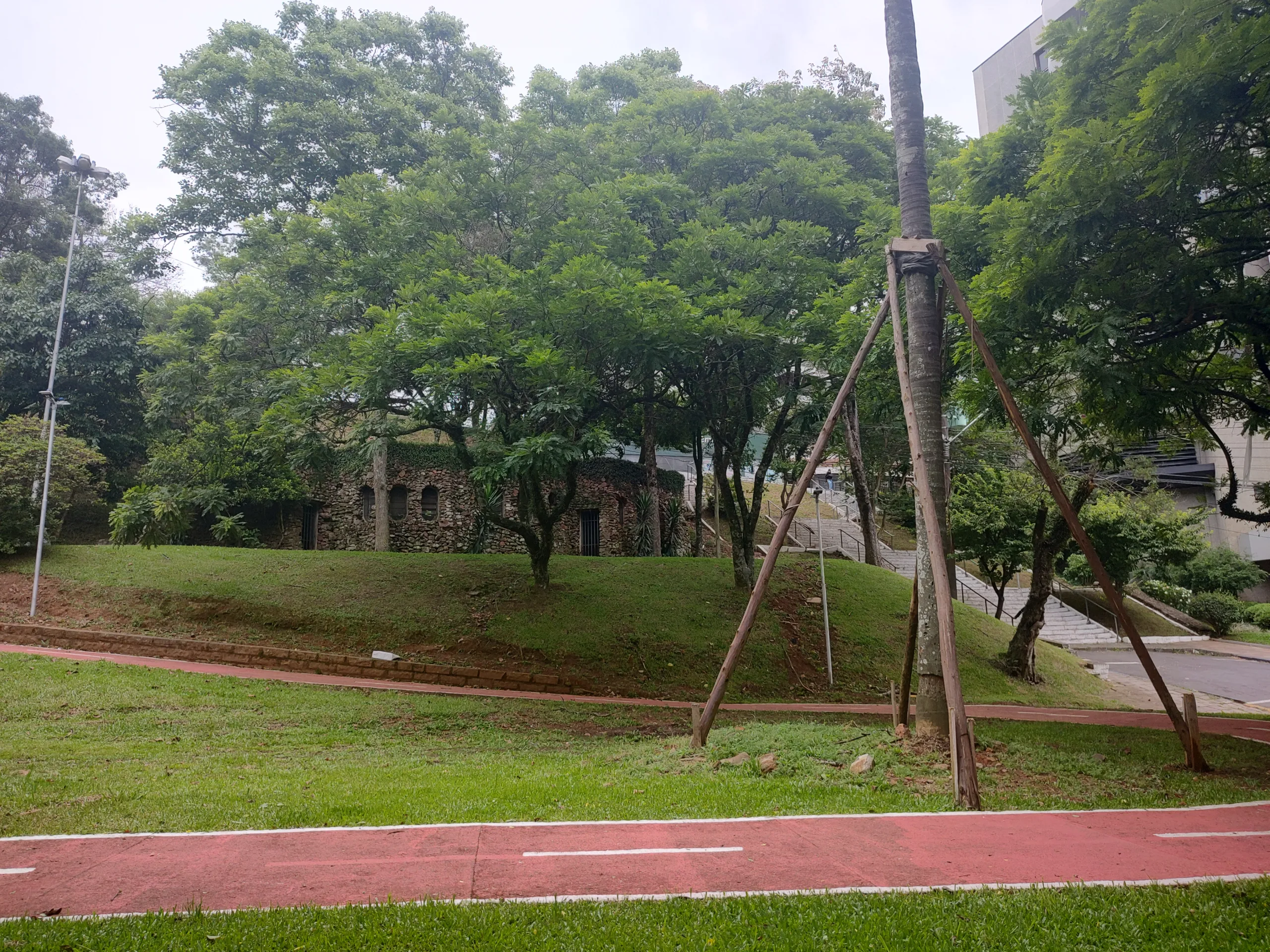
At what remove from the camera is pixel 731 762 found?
8086 mm

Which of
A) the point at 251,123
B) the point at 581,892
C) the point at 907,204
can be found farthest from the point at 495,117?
the point at 581,892

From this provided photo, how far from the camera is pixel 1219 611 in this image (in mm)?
31531

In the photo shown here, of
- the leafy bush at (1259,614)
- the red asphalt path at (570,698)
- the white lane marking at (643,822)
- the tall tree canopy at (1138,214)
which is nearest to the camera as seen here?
the white lane marking at (643,822)

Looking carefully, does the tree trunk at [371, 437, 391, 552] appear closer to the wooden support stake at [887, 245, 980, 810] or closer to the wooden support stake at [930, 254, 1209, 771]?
the wooden support stake at [887, 245, 980, 810]

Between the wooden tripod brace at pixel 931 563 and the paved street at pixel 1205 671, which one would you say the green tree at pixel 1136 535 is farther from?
the wooden tripod brace at pixel 931 563

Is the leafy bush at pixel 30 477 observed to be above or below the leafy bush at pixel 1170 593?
above

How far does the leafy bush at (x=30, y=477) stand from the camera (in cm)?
1875

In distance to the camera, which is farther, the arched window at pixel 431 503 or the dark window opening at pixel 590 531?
the dark window opening at pixel 590 531

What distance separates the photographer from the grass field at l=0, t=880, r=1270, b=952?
12.2 feet

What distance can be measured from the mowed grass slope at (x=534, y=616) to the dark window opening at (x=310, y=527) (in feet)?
16.5

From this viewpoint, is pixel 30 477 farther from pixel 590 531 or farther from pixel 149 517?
pixel 590 531

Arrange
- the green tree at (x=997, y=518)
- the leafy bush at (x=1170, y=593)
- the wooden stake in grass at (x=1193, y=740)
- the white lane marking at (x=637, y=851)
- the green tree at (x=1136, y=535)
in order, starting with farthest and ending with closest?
the leafy bush at (x=1170, y=593) → the green tree at (x=1136, y=535) → the green tree at (x=997, y=518) → the wooden stake in grass at (x=1193, y=740) → the white lane marking at (x=637, y=851)

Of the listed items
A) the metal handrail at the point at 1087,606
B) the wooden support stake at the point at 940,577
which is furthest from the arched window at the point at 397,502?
the metal handrail at the point at 1087,606

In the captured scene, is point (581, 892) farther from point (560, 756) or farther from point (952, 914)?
point (560, 756)
